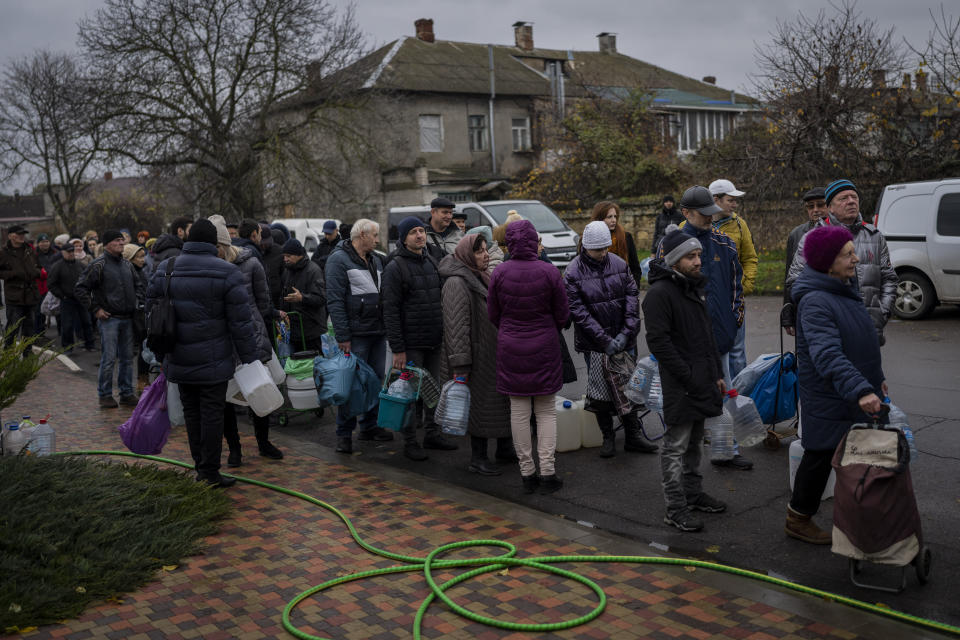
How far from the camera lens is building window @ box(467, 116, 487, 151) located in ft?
138

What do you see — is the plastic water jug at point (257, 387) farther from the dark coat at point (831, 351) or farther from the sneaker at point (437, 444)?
the dark coat at point (831, 351)

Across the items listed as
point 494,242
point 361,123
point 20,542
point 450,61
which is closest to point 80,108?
point 361,123

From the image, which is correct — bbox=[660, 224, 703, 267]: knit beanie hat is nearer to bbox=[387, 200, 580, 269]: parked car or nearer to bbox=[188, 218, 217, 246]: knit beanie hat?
bbox=[188, 218, 217, 246]: knit beanie hat

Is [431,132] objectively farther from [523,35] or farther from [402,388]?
[402,388]

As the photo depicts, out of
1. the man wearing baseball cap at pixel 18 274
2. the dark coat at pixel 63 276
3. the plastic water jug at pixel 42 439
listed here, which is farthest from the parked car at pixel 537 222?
the plastic water jug at pixel 42 439

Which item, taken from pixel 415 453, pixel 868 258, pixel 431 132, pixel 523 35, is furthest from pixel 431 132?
pixel 868 258

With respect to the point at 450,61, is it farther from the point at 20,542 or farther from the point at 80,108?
the point at 20,542

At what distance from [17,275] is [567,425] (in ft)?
34.3

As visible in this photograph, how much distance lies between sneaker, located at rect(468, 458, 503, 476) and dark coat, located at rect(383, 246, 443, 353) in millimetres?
1099

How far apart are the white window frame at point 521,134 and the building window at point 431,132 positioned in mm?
4052

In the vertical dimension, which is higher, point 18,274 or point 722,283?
point 18,274

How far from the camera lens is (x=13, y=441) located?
21.9ft

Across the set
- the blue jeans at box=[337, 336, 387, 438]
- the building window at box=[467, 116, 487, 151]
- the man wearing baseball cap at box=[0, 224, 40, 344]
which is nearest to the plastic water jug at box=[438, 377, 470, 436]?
the blue jeans at box=[337, 336, 387, 438]

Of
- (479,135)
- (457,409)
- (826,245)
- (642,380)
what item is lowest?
(457,409)
